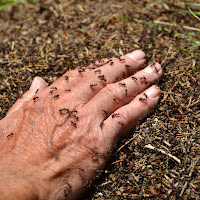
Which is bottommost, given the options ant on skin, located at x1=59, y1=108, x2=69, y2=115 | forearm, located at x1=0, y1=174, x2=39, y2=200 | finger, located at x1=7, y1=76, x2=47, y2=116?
forearm, located at x1=0, y1=174, x2=39, y2=200

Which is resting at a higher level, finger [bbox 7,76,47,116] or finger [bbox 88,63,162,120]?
finger [bbox 7,76,47,116]

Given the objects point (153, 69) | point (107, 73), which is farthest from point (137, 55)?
point (107, 73)

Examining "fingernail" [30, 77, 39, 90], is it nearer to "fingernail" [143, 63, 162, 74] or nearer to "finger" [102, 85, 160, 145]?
"finger" [102, 85, 160, 145]

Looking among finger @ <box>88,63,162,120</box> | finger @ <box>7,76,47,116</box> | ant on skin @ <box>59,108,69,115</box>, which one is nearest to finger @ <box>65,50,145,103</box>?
finger @ <box>88,63,162,120</box>

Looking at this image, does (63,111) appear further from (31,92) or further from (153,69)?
(153,69)

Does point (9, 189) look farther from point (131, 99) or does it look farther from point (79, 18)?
point (79, 18)

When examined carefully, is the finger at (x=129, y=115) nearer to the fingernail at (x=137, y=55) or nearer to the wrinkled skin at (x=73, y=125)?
the wrinkled skin at (x=73, y=125)

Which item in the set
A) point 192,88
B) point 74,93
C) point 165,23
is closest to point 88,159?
point 74,93

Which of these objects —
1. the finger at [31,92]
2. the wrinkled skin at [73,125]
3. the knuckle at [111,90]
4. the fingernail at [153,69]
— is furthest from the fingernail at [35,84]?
the fingernail at [153,69]
